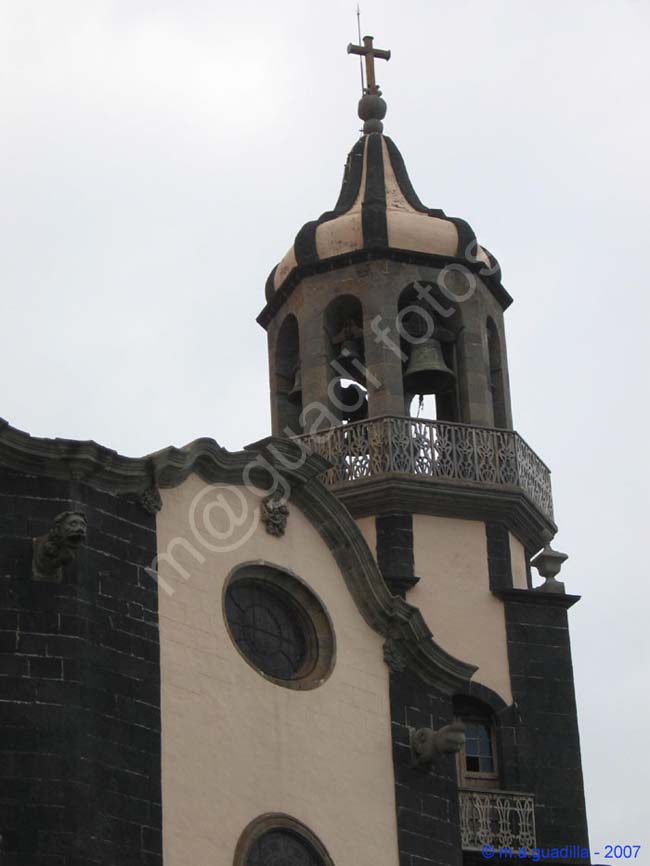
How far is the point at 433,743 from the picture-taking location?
92.0ft

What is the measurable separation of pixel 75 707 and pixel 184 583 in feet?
8.37

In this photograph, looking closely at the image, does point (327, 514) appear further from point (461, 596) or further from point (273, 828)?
point (273, 828)

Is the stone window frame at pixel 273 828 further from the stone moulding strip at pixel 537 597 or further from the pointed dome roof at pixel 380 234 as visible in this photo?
the pointed dome roof at pixel 380 234

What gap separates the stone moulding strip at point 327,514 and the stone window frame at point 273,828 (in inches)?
124

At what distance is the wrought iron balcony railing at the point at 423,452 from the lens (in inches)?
1253

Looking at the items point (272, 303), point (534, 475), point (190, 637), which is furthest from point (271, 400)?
point (190, 637)

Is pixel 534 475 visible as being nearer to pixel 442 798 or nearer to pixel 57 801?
pixel 442 798

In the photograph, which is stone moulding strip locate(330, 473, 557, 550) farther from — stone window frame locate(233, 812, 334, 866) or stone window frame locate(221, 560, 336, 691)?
stone window frame locate(233, 812, 334, 866)

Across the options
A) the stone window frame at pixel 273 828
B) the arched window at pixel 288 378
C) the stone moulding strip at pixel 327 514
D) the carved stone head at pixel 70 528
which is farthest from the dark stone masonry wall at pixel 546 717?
the carved stone head at pixel 70 528

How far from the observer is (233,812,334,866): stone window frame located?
1009 inches

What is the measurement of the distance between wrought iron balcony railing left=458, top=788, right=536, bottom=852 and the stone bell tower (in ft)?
0.07

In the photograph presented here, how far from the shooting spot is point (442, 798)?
1120 inches

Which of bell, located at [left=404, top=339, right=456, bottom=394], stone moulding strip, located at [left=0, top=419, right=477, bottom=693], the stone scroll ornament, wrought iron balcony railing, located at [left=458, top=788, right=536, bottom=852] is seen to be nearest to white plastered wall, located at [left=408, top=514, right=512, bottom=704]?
stone moulding strip, located at [left=0, top=419, right=477, bottom=693]

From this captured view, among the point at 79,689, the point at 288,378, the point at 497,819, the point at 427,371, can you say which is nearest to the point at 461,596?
the point at 497,819
